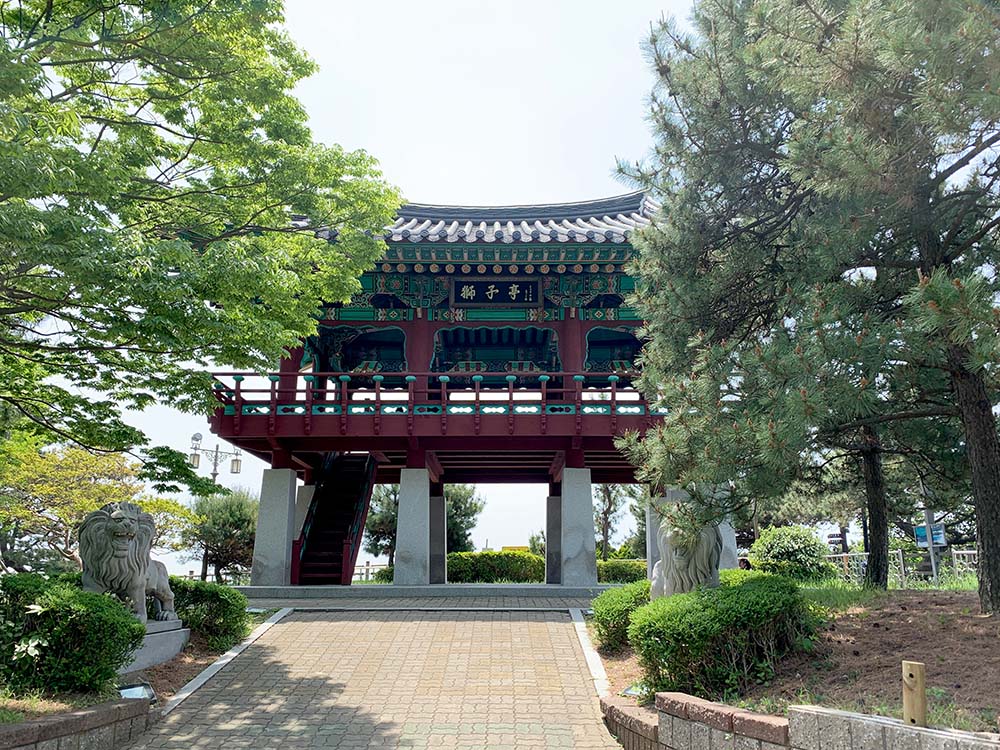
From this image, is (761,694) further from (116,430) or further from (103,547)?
(116,430)

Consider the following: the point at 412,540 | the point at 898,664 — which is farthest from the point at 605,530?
the point at 898,664

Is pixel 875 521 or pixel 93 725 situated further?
pixel 875 521

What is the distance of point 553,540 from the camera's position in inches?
841

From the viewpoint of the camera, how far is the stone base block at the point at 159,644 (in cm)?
929

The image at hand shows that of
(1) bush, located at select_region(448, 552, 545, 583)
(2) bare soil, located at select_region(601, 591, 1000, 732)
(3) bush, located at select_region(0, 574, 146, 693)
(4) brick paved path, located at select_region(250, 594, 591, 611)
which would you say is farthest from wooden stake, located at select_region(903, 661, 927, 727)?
(1) bush, located at select_region(448, 552, 545, 583)

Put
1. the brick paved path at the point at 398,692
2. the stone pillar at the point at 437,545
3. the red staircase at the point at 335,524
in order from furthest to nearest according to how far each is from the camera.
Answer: the stone pillar at the point at 437,545
the red staircase at the point at 335,524
the brick paved path at the point at 398,692

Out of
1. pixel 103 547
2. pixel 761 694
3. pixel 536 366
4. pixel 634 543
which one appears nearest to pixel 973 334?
pixel 761 694

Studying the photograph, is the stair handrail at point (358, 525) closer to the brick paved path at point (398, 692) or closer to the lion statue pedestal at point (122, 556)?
the brick paved path at point (398, 692)

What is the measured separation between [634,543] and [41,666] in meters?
30.4

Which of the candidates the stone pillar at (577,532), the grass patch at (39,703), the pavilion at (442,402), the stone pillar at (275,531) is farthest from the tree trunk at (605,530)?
the grass patch at (39,703)

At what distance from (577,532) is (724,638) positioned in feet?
35.5

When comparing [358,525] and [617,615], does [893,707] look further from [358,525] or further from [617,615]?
[358,525]

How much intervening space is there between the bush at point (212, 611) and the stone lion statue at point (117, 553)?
186 cm

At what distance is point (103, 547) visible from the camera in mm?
8984
